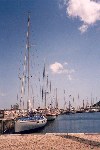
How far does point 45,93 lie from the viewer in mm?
108000

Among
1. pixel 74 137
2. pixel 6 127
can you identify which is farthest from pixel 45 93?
pixel 74 137

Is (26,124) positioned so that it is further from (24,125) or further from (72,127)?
(72,127)

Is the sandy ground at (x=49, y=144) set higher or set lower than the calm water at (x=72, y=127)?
higher

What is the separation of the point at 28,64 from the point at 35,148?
36.7 m

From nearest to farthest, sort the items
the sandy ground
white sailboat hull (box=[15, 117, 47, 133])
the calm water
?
the sandy ground, white sailboat hull (box=[15, 117, 47, 133]), the calm water

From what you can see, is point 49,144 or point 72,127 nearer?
point 49,144

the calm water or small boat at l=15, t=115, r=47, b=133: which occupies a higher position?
small boat at l=15, t=115, r=47, b=133

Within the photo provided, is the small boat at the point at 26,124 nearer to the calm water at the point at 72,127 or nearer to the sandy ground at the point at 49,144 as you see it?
the calm water at the point at 72,127

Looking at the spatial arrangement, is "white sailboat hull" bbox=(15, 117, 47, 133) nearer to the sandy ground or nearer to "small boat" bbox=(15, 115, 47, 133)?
"small boat" bbox=(15, 115, 47, 133)

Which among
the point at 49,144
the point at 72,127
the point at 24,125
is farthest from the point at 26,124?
the point at 72,127

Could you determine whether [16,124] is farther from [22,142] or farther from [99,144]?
[99,144]

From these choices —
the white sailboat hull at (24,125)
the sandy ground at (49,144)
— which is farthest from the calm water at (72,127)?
the sandy ground at (49,144)

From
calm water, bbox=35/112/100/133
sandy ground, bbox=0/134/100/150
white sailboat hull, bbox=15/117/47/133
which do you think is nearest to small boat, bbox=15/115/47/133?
white sailboat hull, bbox=15/117/47/133

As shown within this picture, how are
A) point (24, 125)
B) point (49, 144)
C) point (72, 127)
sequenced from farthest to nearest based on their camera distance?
point (72, 127), point (24, 125), point (49, 144)
